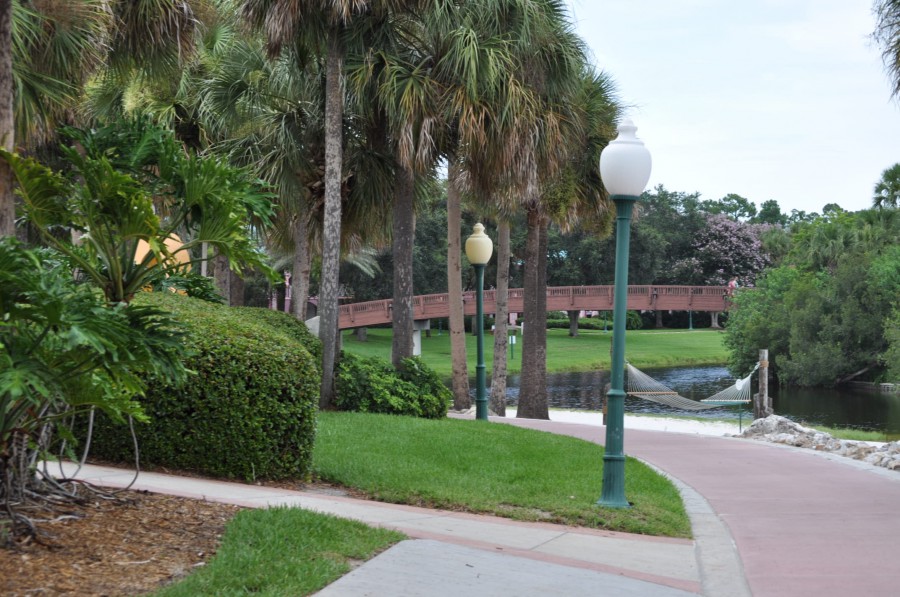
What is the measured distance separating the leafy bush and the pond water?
53.0 feet

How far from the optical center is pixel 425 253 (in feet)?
189

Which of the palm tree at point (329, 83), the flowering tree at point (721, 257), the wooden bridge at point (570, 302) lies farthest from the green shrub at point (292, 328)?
the flowering tree at point (721, 257)

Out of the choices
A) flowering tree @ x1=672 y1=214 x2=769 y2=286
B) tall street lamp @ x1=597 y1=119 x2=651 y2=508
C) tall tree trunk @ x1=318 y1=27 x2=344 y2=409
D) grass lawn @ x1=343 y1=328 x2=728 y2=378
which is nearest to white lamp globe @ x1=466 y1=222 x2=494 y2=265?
tall tree trunk @ x1=318 y1=27 x2=344 y2=409

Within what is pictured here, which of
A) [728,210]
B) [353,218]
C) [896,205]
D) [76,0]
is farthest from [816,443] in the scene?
[728,210]

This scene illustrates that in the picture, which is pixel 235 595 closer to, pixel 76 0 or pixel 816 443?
pixel 76 0

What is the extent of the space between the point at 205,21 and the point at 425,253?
4444cm

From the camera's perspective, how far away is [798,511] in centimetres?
967

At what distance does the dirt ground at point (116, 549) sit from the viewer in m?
5.00

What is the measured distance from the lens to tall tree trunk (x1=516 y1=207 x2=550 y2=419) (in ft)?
83.9

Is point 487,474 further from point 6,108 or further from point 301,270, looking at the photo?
point 301,270

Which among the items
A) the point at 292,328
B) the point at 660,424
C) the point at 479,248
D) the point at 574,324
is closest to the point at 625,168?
the point at 292,328

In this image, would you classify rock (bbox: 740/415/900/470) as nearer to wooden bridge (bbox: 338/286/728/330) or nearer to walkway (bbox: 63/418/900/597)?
walkway (bbox: 63/418/900/597)

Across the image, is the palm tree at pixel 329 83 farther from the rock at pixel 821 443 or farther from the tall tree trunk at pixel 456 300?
the rock at pixel 821 443

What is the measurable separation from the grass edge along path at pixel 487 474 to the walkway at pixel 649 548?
34 centimetres
